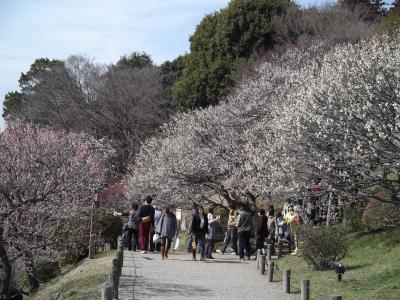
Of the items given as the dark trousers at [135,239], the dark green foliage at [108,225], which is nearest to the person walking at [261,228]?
the dark trousers at [135,239]

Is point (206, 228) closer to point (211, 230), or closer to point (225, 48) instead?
point (211, 230)

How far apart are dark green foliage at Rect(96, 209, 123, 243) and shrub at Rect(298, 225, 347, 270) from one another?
10.6m

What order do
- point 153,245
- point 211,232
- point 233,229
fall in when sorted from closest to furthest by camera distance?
point 211,232 < point 233,229 < point 153,245

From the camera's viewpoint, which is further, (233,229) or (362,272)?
(233,229)

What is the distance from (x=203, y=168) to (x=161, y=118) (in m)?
20.1

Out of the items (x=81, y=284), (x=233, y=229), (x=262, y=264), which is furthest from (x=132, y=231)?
(x=262, y=264)

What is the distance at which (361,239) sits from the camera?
1959 cm

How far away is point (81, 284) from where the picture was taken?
16.9m

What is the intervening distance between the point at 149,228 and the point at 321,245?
22.8ft

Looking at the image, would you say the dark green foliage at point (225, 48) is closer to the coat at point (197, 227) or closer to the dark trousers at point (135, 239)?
the dark trousers at point (135, 239)

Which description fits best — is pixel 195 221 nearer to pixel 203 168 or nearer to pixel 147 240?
pixel 147 240

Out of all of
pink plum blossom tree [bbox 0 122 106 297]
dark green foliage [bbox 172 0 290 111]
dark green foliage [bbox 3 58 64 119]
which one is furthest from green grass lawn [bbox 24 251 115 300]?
dark green foliage [bbox 3 58 64 119]

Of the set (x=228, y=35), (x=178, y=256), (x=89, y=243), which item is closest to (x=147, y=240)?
(x=178, y=256)

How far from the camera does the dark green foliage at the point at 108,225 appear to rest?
82.1 ft
